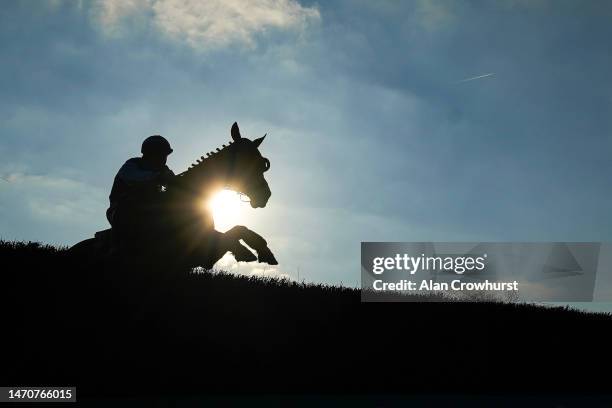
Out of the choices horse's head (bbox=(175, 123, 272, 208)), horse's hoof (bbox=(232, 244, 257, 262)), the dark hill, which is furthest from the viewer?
horse's head (bbox=(175, 123, 272, 208))

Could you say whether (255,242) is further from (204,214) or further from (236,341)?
(236,341)

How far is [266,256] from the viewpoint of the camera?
8234mm

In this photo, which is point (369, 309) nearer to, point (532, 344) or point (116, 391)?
point (532, 344)

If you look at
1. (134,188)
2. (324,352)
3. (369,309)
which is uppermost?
(134,188)

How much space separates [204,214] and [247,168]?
878 millimetres

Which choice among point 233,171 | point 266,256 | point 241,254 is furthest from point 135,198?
point 266,256

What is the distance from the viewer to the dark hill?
7297mm

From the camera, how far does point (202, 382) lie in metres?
7.32

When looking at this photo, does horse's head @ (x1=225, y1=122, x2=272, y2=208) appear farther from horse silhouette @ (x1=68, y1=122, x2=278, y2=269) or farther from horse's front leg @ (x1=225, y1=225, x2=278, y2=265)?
horse's front leg @ (x1=225, y1=225, x2=278, y2=265)

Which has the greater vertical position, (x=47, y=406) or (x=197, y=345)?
(x=197, y=345)

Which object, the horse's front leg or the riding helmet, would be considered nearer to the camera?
the horse's front leg

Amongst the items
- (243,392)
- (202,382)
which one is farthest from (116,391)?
(243,392)

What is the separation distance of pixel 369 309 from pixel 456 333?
1631 mm

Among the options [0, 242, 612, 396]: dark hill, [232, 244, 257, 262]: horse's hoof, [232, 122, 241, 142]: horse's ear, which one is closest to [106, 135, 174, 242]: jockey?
[0, 242, 612, 396]: dark hill
